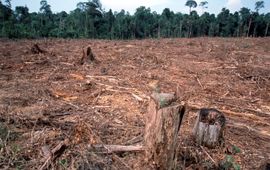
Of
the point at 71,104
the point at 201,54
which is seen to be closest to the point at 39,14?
the point at 201,54

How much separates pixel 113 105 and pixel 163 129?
6.44 feet

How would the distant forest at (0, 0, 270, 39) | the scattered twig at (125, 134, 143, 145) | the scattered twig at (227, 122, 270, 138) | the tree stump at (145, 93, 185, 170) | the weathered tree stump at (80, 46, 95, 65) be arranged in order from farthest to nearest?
the distant forest at (0, 0, 270, 39) < the weathered tree stump at (80, 46, 95, 65) < the scattered twig at (227, 122, 270, 138) < the scattered twig at (125, 134, 143, 145) < the tree stump at (145, 93, 185, 170)

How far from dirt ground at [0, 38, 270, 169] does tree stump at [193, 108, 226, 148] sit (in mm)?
88

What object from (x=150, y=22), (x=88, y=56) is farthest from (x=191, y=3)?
(x=88, y=56)

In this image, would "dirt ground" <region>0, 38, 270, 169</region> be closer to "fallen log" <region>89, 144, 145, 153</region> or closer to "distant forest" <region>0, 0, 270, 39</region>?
"fallen log" <region>89, 144, 145, 153</region>

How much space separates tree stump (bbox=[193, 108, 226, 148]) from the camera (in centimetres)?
318

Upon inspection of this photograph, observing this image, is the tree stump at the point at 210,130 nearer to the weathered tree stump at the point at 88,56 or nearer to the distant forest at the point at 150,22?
the weathered tree stump at the point at 88,56

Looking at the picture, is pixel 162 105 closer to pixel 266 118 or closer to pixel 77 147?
pixel 77 147

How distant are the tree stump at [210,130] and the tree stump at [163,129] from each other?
63cm

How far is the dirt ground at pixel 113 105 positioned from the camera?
113 inches

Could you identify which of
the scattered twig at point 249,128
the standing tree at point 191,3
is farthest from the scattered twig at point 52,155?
the standing tree at point 191,3

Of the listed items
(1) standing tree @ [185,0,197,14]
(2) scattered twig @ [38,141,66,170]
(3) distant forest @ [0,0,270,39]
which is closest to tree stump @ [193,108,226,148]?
(2) scattered twig @ [38,141,66,170]

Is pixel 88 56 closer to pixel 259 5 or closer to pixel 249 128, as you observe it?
pixel 249 128

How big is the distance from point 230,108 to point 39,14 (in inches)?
2094
